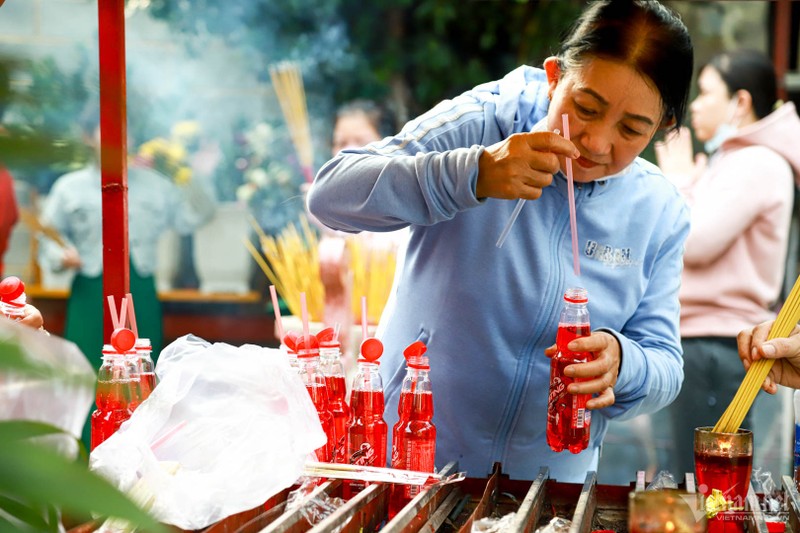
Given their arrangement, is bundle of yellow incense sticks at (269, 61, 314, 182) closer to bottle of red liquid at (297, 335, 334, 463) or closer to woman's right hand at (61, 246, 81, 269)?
woman's right hand at (61, 246, 81, 269)

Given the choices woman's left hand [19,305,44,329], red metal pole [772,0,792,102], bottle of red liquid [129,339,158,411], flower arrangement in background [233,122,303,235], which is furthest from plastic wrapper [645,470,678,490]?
flower arrangement in background [233,122,303,235]

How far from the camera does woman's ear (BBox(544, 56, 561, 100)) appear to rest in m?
1.91

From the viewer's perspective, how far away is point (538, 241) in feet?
6.44

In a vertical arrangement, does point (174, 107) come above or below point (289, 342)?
above

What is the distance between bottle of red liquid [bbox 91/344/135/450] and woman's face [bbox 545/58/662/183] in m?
0.94

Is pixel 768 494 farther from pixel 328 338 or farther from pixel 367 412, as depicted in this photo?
pixel 328 338

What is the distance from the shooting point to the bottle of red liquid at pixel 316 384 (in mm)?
1812

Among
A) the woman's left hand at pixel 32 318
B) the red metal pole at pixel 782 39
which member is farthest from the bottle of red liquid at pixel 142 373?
the red metal pole at pixel 782 39

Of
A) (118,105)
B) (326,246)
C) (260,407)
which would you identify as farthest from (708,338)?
(118,105)

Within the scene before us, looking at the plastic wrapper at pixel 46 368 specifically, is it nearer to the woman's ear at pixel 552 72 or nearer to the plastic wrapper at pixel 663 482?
the plastic wrapper at pixel 663 482

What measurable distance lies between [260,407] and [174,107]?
510 centimetres

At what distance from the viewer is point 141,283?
554 cm

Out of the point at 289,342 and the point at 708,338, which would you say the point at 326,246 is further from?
the point at 289,342

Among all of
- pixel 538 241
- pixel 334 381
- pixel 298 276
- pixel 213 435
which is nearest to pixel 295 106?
pixel 298 276
